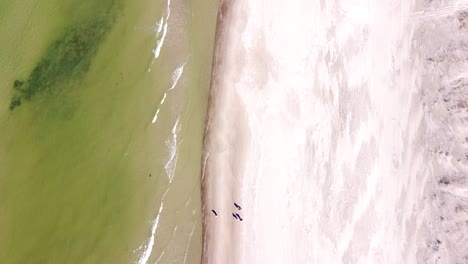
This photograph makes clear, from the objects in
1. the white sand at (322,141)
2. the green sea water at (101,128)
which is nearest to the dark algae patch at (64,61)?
the green sea water at (101,128)

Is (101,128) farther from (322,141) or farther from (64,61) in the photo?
(322,141)

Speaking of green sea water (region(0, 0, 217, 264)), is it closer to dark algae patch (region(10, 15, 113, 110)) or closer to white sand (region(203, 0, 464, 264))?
dark algae patch (region(10, 15, 113, 110))

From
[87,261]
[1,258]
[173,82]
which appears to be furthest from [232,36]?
[1,258]

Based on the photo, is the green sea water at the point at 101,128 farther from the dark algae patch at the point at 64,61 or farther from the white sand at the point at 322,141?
the white sand at the point at 322,141

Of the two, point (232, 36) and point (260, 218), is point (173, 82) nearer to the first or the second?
point (232, 36)

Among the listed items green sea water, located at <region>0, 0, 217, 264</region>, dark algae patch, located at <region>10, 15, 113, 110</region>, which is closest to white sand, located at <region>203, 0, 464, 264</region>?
green sea water, located at <region>0, 0, 217, 264</region>

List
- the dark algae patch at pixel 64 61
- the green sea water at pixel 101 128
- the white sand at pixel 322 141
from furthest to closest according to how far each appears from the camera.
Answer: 1. the dark algae patch at pixel 64 61
2. the green sea water at pixel 101 128
3. the white sand at pixel 322 141
